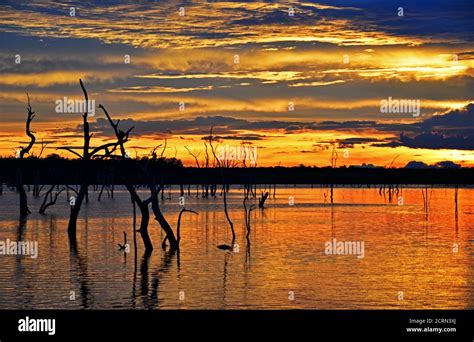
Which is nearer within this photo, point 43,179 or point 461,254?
point 461,254

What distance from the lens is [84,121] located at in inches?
1678

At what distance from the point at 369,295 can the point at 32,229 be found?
33.3 metres

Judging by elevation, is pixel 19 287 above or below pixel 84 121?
below

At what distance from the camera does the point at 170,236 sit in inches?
1551

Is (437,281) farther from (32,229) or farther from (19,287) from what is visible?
(32,229)

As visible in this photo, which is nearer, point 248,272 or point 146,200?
point 248,272

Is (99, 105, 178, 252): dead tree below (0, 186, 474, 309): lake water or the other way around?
the other way around

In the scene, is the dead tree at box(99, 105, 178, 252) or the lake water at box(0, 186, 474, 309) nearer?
the lake water at box(0, 186, 474, 309)

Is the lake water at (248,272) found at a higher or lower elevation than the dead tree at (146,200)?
→ lower

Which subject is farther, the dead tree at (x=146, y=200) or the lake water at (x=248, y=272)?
the dead tree at (x=146, y=200)
